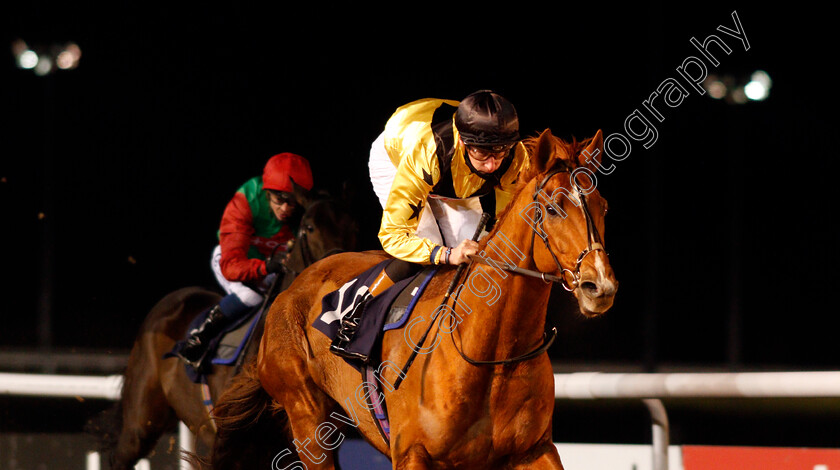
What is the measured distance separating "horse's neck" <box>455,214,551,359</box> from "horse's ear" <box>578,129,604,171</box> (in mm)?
228

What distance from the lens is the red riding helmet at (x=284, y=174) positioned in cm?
437

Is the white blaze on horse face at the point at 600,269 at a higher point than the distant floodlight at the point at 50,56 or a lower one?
lower

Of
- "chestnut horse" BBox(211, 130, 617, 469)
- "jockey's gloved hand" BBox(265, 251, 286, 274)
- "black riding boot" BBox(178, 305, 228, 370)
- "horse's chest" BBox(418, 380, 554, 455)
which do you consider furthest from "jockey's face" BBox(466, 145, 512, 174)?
"black riding boot" BBox(178, 305, 228, 370)

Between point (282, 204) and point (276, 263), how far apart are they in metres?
0.36

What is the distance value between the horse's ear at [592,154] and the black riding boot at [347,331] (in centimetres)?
87

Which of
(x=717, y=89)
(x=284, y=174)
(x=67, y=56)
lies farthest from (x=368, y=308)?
(x=67, y=56)

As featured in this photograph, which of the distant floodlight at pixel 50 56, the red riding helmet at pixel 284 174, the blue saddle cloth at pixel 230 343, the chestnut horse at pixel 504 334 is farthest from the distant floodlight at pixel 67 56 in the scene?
the chestnut horse at pixel 504 334

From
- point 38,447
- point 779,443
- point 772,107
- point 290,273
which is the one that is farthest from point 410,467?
point 779,443

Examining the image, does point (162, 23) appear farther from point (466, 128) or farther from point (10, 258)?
point (466, 128)

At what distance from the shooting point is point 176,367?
459cm

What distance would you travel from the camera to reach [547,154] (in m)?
2.41

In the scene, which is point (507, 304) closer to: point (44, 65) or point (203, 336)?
point (203, 336)

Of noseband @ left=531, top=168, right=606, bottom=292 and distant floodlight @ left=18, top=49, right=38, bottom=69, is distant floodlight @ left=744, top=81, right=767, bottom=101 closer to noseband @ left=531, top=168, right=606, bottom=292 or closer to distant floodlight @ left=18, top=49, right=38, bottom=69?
noseband @ left=531, top=168, right=606, bottom=292

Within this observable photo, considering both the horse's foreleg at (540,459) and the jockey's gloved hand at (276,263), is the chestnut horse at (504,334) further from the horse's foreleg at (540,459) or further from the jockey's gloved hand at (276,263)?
the jockey's gloved hand at (276,263)
